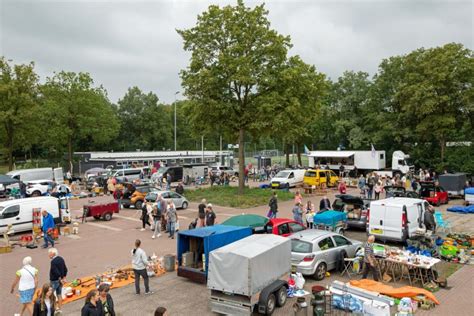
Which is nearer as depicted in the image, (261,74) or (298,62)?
(261,74)

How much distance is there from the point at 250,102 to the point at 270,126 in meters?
2.42

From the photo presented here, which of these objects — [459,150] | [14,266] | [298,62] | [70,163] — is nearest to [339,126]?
[459,150]

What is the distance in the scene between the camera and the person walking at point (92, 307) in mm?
7438

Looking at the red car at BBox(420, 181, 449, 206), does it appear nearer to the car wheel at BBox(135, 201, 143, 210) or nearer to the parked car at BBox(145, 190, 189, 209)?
the parked car at BBox(145, 190, 189, 209)

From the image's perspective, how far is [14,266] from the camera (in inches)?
561

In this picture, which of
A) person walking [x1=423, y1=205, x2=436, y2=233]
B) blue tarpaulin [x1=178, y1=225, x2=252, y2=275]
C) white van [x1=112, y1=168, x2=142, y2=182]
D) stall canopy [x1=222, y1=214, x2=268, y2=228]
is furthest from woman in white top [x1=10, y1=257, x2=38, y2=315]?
white van [x1=112, y1=168, x2=142, y2=182]

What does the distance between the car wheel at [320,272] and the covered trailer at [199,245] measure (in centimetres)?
251

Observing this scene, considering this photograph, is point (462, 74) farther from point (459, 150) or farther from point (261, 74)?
point (261, 74)

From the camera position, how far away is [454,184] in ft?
93.6

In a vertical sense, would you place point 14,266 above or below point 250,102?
below

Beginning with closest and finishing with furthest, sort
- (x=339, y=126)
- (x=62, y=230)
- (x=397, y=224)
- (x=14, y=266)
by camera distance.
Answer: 1. (x=14, y=266)
2. (x=397, y=224)
3. (x=62, y=230)
4. (x=339, y=126)

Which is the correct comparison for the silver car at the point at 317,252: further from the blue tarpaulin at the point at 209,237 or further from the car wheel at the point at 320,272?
the blue tarpaulin at the point at 209,237

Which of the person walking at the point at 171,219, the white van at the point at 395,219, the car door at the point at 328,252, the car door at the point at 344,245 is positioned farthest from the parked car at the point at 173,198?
the car door at the point at 328,252

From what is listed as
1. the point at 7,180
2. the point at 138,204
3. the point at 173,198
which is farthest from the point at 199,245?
the point at 7,180
